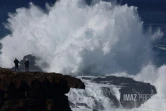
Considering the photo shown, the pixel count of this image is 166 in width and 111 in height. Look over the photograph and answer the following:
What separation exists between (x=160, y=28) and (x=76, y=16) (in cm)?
4761

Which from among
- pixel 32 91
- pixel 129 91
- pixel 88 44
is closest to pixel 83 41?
pixel 88 44

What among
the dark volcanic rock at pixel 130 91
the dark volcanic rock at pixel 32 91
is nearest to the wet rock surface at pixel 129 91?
the dark volcanic rock at pixel 130 91

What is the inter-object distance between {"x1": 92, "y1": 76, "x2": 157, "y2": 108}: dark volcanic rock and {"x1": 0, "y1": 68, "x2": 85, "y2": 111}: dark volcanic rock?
1103 cm

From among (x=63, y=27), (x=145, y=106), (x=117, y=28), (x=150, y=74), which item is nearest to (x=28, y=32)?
(x=63, y=27)

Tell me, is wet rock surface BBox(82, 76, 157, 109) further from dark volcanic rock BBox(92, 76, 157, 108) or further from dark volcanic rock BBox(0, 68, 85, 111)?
dark volcanic rock BBox(0, 68, 85, 111)

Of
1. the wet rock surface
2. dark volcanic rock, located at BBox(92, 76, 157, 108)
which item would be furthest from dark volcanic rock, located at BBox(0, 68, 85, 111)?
dark volcanic rock, located at BBox(92, 76, 157, 108)

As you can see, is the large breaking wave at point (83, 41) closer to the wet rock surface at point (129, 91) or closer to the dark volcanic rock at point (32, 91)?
the wet rock surface at point (129, 91)

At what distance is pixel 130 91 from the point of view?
60.3 metres

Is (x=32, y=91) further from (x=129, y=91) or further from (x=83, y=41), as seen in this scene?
(x=83, y=41)

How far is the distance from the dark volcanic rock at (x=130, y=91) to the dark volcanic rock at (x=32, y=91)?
36.2 ft

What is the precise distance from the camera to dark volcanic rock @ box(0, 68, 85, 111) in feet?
148

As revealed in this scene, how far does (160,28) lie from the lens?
132m

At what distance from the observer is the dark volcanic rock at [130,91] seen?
190ft

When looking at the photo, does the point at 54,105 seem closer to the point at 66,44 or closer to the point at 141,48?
the point at 66,44
